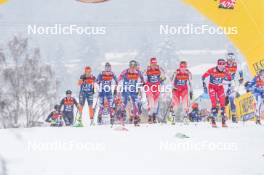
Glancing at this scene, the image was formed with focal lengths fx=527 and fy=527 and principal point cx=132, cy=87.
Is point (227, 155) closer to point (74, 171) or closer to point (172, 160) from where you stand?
point (172, 160)

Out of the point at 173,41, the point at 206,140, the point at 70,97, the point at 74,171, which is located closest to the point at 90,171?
the point at 74,171

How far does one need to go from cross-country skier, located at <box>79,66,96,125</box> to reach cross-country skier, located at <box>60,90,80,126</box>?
9 cm

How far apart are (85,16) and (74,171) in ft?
4.73

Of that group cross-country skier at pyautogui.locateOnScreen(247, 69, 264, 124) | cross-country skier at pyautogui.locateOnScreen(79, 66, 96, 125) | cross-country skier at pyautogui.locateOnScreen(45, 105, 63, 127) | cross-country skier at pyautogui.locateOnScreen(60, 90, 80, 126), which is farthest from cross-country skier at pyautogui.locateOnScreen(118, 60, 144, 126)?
cross-country skier at pyautogui.locateOnScreen(247, 69, 264, 124)

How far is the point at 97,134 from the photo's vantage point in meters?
4.95

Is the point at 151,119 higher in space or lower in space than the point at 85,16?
lower

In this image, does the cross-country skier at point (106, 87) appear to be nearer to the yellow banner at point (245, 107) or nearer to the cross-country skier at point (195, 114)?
the cross-country skier at point (195, 114)

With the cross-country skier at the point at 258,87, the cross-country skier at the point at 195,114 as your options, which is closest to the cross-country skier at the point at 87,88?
the cross-country skier at the point at 195,114

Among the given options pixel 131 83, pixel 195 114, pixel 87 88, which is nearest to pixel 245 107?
pixel 195 114

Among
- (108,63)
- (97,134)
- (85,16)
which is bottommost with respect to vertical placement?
(97,134)

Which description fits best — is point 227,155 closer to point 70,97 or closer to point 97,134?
point 97,134

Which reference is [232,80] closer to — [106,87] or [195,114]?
[195,114]

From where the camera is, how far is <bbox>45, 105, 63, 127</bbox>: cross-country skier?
16.4 feet

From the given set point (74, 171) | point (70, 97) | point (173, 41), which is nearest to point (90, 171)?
point (74, 171)
